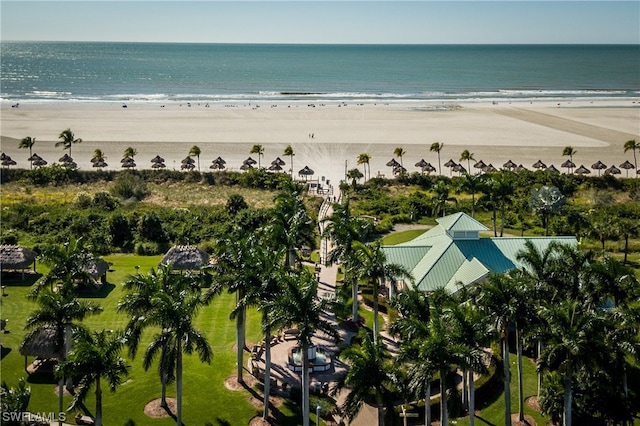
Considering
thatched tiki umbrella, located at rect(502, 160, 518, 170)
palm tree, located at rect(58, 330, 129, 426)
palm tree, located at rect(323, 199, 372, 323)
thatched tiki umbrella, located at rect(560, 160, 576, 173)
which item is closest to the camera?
palm tree, located at rect(58, 330, 129, 426)

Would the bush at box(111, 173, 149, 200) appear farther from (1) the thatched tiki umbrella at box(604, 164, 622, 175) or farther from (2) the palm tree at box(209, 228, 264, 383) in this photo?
(1) the thatched tiki umbrella at box(604, 164, 622, 175)

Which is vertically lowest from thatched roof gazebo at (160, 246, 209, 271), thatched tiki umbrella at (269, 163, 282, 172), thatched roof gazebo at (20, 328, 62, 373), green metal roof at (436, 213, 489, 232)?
thatched roof gazebo at (20, 328, 62, 373)

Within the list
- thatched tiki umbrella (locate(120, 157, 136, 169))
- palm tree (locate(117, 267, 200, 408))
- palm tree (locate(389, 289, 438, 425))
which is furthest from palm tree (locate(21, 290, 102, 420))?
thatched tiki umbrella (locate(120, 157, 136, 169))

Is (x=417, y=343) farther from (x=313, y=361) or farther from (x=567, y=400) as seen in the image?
(x=313, y=361)

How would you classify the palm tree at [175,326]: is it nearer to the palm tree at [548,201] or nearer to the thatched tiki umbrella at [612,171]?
the palm tree at [548,201]

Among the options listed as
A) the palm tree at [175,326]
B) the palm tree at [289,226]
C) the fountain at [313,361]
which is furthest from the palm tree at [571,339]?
the palm tree at [289,226]

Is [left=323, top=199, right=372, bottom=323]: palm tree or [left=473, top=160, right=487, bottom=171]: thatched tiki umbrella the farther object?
[left=473, top=160, right=487, bottom=171]: thatched tiki umbrella

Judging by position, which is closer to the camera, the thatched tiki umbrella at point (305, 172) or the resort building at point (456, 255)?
the resort building at point (456, 255)
